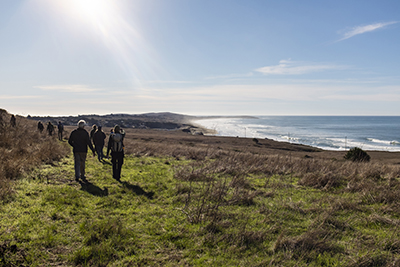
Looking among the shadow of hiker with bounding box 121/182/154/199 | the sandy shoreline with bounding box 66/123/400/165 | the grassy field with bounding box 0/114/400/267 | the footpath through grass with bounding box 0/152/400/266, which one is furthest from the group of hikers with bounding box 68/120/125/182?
the sandy shoreline with bounding box 66/123/400/165

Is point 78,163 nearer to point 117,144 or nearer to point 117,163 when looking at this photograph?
point 117,163

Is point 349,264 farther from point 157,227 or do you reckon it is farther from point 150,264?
point 157,227

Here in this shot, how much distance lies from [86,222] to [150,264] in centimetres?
206

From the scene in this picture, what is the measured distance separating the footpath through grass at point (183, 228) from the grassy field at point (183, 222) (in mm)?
20

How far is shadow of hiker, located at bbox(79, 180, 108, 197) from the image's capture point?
7119 millimetres

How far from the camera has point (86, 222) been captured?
5.07m

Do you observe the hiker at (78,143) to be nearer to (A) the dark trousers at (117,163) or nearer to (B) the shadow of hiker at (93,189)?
(B) the shadow of hiker at (93,189)

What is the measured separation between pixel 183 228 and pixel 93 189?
3870mm

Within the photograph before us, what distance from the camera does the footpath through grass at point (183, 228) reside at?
3971mm

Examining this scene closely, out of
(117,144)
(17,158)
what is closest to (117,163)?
(117,144)

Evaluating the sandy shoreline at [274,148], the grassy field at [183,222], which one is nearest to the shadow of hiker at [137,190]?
the grassy field at [183,222]

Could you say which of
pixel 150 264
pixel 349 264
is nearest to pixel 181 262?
pixel 150 264

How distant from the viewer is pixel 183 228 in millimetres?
5066

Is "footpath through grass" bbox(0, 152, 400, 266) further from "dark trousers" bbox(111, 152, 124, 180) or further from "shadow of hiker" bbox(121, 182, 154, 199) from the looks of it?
"dark trousers" bbox(111, 152, 124, 180)
